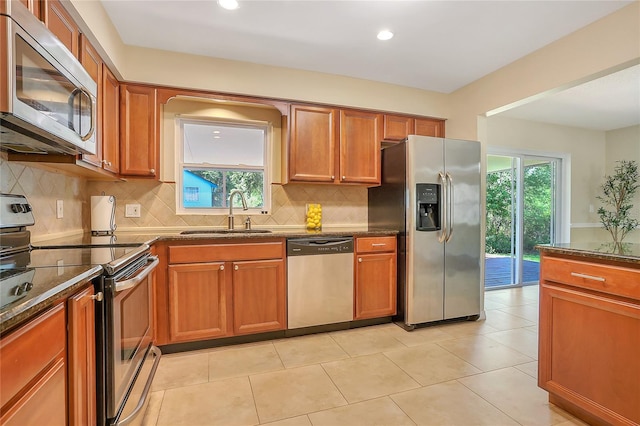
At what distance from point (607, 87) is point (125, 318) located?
489 cm

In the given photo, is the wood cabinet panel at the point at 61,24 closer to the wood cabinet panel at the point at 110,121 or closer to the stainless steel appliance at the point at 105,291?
the wood cabinet panel at the point at 110,121

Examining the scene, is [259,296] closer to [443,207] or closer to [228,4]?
[443,207]

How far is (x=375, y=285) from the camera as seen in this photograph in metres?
3.03

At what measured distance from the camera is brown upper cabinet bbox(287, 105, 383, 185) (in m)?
3.05

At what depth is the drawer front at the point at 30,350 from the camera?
2.28 feet

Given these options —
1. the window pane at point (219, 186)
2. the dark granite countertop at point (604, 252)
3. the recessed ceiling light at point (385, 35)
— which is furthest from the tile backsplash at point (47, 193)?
the dark granite countertop at point (604, 252)

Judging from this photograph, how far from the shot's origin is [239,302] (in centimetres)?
257

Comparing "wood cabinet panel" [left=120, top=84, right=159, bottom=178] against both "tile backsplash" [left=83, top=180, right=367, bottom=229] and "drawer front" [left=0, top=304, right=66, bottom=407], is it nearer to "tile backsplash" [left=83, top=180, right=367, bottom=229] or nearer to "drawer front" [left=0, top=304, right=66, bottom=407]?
"tile backsplash" [left=83, top=180, right=367, bottom=229]

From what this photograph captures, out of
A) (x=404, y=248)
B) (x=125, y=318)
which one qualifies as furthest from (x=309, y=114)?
(x=125, y=318)

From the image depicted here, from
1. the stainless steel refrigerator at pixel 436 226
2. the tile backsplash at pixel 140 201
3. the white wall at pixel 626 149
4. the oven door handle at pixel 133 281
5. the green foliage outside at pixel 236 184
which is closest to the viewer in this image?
the oven door handle at pixel 133 281

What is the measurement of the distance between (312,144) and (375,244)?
3.86 ft

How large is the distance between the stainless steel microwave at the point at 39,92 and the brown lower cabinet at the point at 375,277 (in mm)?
2238

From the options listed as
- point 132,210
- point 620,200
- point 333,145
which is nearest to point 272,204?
point 333,145

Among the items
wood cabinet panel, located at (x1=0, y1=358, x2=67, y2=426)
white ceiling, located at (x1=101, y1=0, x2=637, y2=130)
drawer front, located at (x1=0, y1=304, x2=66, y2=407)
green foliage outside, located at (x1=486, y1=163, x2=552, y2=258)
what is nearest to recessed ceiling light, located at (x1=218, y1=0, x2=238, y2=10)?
white ceiling, located at (x1=101, y1=0, x2=637, y2=130)
